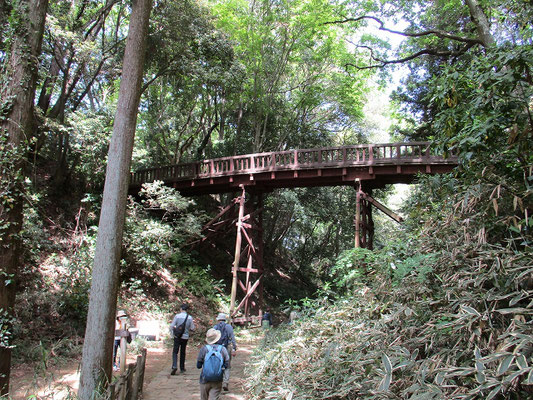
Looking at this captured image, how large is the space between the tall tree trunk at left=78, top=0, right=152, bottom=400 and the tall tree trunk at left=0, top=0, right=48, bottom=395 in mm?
942

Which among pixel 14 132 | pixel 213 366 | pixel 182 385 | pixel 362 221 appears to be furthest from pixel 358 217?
pixel 14 132

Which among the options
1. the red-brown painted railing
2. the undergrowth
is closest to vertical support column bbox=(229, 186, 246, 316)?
the red-brown painted railing

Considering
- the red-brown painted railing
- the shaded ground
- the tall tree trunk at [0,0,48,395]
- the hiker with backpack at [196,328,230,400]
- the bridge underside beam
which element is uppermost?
the red-brown painted railing

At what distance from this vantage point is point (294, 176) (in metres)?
13.8

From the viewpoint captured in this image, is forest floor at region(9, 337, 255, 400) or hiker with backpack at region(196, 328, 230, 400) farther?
forest floor at region(9, 337, 255, 400)

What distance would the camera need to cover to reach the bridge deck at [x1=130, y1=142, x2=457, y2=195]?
1237 cm

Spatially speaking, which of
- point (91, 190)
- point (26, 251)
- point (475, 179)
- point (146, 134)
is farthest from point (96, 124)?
point (475, 179)

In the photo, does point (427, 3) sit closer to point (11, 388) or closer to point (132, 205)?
point (132, 205)

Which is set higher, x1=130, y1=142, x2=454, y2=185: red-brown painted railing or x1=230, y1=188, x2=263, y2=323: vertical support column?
x1=130, y1=142, x2=454, y2=185: red-brown painted railing

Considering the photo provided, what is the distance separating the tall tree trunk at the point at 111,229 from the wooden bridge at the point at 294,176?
8.55 metres

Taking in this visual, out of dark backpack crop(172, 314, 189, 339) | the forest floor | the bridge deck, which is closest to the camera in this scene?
the forest floor

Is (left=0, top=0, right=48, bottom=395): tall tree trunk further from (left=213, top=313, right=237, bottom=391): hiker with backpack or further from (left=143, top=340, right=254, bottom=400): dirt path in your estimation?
(left=213, top=313, right=237, bottom=391): hiker with backpack

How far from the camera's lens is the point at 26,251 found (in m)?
9.94

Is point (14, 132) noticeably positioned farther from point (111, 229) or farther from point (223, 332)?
point (223, 332)
